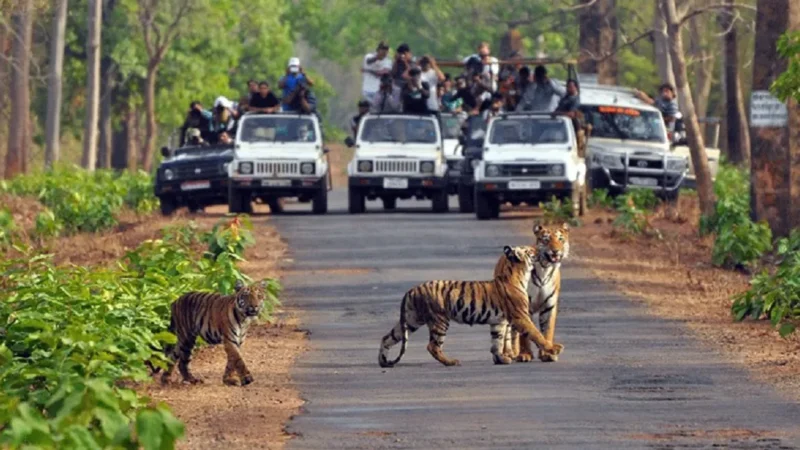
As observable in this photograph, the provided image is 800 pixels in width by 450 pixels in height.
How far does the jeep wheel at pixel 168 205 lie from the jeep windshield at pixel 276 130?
7.24 ft

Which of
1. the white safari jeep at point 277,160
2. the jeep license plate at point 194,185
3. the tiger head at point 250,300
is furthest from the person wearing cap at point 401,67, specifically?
the tiger head at point 250,300

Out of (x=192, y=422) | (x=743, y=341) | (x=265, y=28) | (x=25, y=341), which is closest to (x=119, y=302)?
(x=25, y=341)

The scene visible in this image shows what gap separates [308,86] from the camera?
3722 cm

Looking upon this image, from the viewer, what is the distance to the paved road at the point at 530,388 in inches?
490

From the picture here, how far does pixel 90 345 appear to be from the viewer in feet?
42.2

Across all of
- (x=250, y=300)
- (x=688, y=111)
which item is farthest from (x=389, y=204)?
(x=250, y=300)

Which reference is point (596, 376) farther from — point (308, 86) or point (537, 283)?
point (308, 86)

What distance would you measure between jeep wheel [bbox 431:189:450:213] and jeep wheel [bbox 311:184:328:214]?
6.06ft

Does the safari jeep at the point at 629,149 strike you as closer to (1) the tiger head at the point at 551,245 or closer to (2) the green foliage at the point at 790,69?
(2) the green foliage at the point at 790,69

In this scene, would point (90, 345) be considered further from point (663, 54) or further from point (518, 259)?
point (663, 54)

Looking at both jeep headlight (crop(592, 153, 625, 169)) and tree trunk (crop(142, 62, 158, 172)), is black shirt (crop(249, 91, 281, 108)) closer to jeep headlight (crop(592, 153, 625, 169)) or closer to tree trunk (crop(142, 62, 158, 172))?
jeep headlight (crop(592, 153, 625, 169))

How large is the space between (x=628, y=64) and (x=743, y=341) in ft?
190

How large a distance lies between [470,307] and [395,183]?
19.7m

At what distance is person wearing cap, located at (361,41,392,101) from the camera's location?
37.8m
